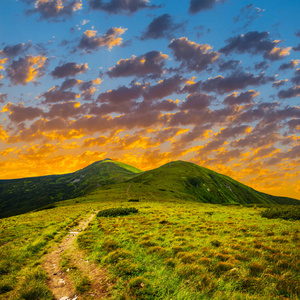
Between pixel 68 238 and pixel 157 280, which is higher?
pixel 157 280

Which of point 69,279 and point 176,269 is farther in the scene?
point 69,279

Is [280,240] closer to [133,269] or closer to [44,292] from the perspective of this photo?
[133,269]

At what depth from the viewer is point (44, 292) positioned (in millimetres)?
7773

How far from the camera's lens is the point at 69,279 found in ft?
29.8

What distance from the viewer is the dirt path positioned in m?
7.64

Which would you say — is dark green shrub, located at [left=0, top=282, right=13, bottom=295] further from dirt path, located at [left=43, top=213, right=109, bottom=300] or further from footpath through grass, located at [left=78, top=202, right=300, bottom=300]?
footpath through grass, located at [left=78, top=202, right=300, bottom=300]

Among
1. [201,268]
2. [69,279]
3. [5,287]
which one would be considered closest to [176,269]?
[201,268]

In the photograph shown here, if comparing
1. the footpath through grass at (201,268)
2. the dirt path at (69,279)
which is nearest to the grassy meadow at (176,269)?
the footpath through grass at (201,268)

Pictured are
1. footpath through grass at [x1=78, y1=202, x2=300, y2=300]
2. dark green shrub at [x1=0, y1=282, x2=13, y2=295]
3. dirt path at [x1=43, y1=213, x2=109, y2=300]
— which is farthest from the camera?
dark green shrub at [x1=0, y1=282, x2=13, y2=295]

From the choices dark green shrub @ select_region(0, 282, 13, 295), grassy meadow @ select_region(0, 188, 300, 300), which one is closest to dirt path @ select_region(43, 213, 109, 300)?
grassy meadow @ select_region(0, 188, 300, 300)

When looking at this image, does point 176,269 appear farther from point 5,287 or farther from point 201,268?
point 5,287

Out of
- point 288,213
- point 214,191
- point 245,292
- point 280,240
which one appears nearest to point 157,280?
point 245,292

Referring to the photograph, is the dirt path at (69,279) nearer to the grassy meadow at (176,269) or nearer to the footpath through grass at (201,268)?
the grassy meadow at (176,269)

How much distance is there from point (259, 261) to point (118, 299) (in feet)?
25.3
